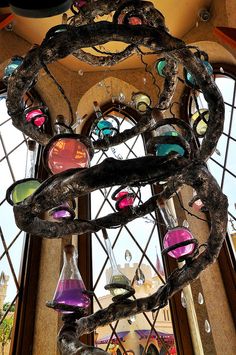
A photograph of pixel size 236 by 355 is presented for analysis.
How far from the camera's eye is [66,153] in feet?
2.68

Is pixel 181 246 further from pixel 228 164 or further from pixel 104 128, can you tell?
pixel 228 164

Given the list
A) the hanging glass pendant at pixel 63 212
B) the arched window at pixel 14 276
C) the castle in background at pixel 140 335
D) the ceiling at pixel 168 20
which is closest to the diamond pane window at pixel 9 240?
the arched window at pixel 14 276

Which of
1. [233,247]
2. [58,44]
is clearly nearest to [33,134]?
[58,44]

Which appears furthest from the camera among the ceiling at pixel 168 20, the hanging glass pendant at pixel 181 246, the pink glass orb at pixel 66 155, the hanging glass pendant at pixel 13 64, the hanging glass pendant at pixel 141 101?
the ceiling at pixel 168 20

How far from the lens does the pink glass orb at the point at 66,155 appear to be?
31.8 inches

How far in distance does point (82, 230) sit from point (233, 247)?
1.79 metres

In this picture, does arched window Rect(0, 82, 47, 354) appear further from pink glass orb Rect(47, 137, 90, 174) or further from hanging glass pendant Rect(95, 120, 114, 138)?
pink glass orb Rect(47, 137, 90, 174)

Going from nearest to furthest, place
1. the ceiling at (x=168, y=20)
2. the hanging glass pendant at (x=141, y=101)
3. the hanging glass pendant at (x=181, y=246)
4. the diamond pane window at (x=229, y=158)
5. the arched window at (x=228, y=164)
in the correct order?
the hanging glass pendant at (x=181, y=246) < the hanging glass pendant at (x=141, y=101) < the arched window at (x=228, y=164) < the diamond pane window at (x=229, y=158) < the ceiling at (x=168, y=20)

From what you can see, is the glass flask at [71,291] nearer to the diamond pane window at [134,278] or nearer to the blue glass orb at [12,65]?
the diamond pane window at [134,278]

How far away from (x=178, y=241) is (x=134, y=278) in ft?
4.40

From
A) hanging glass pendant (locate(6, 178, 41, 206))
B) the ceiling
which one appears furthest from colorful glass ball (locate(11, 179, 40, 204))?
the ceiling

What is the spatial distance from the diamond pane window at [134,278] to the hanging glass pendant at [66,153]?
0.89 meters

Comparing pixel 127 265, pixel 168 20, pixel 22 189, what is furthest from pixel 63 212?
pixel 168 20

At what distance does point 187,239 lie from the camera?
0.93 m
